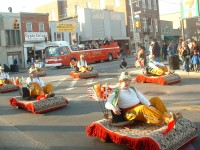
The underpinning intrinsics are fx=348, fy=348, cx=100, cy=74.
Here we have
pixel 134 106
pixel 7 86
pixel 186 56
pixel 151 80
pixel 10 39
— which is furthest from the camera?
pixel 10 39

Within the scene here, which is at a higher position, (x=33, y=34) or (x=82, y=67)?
(x=33, y=34)

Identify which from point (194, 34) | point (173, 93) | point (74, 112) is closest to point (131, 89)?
point (74, 112)

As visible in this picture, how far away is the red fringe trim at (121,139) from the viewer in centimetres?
580

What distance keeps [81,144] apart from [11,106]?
19.3ft

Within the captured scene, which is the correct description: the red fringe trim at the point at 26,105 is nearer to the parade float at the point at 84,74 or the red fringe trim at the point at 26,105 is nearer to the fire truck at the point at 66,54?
the parade float at the point at 84,74

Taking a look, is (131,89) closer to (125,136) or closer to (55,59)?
(125,136)

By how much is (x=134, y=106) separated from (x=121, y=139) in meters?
0.86

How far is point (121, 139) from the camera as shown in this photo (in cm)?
636

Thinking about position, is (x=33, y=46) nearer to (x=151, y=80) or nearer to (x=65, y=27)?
(x=65, y=27)

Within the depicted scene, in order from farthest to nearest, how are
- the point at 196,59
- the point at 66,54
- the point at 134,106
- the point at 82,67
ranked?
the point at 66,54 → the point at 82,67 → the point at 196,59 → the point at 134,106

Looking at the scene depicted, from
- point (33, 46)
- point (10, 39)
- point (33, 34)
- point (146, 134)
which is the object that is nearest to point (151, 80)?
point (146, 134)

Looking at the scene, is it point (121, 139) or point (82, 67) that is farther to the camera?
point (82, 67)

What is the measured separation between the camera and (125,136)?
6.27 meters

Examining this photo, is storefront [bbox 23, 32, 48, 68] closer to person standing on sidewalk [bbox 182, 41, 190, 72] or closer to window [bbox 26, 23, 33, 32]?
window [bbox 26, 23, 33, 32]
